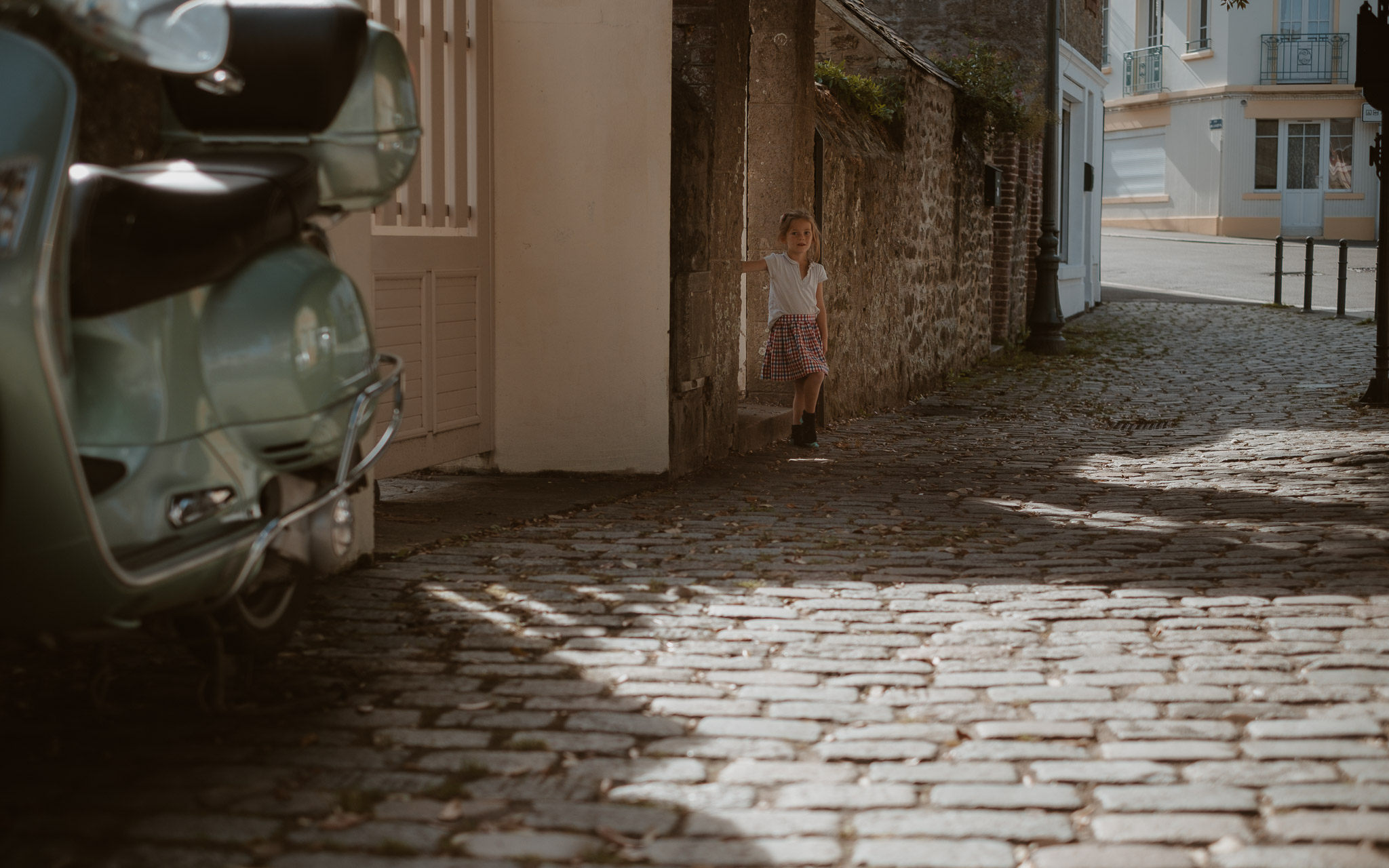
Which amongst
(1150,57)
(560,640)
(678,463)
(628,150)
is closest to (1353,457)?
(678,463)

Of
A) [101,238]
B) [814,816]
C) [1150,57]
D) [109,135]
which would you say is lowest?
[814,816]

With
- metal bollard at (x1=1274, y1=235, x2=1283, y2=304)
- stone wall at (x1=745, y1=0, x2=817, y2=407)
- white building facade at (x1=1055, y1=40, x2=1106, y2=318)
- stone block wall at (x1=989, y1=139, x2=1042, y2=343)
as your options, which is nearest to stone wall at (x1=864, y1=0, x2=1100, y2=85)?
stone block wall at (x1=989, y1=139, x2=1042, y2=343)

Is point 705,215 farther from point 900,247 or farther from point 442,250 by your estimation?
point 900,247

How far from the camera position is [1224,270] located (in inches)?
1132

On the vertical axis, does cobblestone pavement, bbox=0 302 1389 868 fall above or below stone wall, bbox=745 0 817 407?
below

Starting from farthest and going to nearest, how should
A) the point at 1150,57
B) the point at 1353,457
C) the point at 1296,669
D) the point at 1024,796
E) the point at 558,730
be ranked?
the point at 1150,57
the point at 1353,457
the point at 1296,669
the point at 558,730
the point at 1024,796

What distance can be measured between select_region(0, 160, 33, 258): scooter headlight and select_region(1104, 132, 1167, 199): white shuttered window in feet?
133

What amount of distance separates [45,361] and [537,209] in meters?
5.02

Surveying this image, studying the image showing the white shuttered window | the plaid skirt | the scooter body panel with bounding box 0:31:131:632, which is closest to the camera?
the scooter body panel with bounding box 0:31:131:632

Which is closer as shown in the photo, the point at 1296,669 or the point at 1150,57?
the point at 1296,669

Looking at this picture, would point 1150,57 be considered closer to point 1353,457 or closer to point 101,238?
point 1353,457

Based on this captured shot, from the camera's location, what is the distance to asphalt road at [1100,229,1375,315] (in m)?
24.3

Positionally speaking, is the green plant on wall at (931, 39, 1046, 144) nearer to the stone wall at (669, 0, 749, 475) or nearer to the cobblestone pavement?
the stone wall at (669, 0, 749, 475)

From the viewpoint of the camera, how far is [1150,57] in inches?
1618
